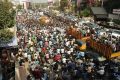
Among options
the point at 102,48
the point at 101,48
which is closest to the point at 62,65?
the point at 102,48

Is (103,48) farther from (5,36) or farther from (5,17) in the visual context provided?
(5,17)

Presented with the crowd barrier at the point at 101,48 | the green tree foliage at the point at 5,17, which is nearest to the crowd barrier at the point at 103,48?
the crowd barrier at the point at 101,48

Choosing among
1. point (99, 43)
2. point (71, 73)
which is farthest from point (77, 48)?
point (71, 73)

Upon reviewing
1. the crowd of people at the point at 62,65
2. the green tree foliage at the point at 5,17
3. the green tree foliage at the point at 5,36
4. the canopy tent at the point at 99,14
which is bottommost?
the crowd of people at the point at 62,65

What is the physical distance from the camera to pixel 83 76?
20.7 m

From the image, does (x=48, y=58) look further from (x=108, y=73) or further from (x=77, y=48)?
(x=108, y=73)

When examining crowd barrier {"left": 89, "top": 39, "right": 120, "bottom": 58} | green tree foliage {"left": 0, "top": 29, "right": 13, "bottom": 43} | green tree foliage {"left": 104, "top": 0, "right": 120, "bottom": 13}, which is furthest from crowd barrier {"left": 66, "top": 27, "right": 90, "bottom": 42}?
green tree foliage {"left": 104, "top": 0, "right": 120, "bottom": 13}

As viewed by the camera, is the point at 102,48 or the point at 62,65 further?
the point at 102,48

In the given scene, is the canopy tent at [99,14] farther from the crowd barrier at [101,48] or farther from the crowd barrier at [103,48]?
the crowd barrier at [103,48]

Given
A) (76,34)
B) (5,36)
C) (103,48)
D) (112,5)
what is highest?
(112,5)

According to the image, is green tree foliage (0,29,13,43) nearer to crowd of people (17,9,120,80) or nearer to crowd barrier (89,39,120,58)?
crowd of people (17,9,120,80)

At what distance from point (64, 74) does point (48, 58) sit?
653cm

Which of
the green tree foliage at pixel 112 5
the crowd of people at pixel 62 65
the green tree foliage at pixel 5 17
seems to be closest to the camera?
the crowd of people at pixel 62 65

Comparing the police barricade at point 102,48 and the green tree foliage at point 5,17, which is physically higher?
the green tree foliage at point 5,17
